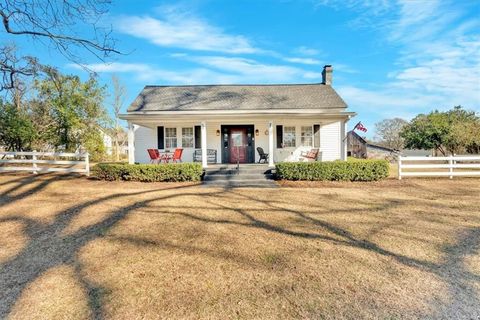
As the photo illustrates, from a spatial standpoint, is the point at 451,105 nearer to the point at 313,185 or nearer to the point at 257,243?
the point at 313,185

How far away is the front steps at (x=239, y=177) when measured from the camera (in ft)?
34.2

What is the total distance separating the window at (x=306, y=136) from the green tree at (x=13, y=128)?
15688 mm

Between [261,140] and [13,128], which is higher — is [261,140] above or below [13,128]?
below

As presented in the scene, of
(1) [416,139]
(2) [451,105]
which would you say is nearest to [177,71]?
(1) [416,139]

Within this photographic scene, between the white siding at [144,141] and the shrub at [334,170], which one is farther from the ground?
the white siding at [144,141]

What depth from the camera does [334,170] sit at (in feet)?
35.5

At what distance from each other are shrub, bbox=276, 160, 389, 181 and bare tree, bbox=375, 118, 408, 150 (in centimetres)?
3619

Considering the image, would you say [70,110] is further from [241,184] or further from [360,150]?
[360,150]

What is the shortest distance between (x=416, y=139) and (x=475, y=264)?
30734 millimetres

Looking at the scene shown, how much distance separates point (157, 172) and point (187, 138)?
4547 millimetres

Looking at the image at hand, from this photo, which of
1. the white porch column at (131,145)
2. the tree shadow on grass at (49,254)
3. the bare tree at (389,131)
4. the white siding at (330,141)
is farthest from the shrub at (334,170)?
the bare tree at (389,131)

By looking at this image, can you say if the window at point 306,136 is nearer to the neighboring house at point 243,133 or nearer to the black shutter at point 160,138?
the neighboring house at point 243,133

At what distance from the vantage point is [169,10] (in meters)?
10.2

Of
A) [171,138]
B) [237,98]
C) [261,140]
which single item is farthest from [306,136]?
[171,138]
